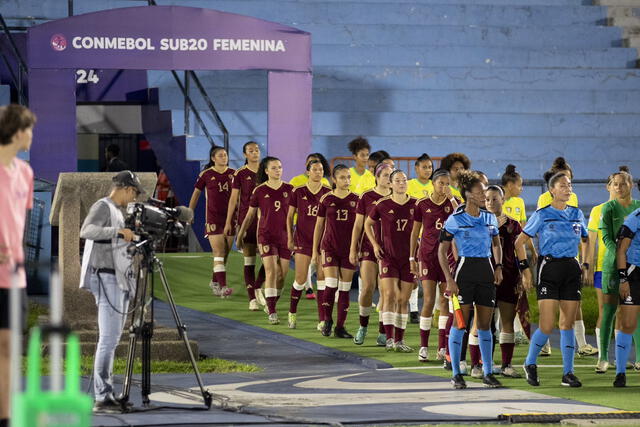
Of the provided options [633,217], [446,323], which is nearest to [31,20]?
[446,323]

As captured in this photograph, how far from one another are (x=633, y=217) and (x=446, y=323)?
7.47 ft

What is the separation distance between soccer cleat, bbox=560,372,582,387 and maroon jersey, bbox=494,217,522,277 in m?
1.22

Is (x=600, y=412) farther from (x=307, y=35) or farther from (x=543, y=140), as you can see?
(x=543, y=140)

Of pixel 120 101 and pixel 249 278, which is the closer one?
pixel 249 278

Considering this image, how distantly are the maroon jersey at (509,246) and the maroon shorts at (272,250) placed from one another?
4.39 m

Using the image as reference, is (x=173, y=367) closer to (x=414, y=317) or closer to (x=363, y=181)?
(x=414, y=317)

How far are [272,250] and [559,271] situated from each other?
5510 mm

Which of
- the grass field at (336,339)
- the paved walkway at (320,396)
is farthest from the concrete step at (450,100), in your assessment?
the paved walkway at (320,396)

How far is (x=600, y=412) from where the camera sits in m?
9.67

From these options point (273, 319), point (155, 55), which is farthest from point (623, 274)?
point (155, 55)

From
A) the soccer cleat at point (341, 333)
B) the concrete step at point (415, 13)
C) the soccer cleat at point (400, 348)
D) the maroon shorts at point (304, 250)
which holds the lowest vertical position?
the soccer cleat at point (400, 348)

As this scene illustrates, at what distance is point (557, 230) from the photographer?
11.4 m

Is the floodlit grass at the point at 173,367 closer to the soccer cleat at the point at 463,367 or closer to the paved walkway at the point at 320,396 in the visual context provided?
the paved walkway at the point at 320,396

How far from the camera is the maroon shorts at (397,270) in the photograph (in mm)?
13867
